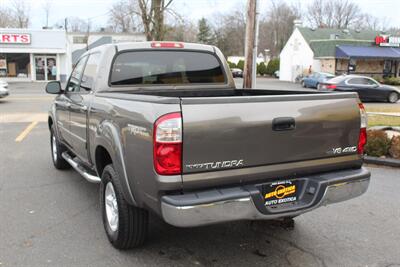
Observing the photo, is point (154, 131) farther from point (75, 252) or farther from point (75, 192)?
point (75, 192)

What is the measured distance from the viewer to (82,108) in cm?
489

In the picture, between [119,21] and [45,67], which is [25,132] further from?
[119,21]

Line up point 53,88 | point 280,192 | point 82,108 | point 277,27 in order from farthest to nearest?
1. point 277,27
2. point 53,88
3. point 82,108
4. point 280,192

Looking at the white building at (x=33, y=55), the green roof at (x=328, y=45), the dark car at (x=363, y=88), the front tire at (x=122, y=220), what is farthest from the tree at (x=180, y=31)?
the front tire at (x=122, y=220)

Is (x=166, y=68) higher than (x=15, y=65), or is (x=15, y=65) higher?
(x=166, y=68)

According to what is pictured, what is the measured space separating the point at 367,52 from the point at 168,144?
42.8 metres

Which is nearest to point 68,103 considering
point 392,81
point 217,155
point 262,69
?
point 217,155

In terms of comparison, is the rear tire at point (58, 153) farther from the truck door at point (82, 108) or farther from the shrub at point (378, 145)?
the shrub at point (378, 145)

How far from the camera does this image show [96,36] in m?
55.8

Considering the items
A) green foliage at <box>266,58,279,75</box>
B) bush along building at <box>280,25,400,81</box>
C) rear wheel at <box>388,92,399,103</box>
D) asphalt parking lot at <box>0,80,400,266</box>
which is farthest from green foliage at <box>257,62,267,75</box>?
asphalt parking lot at <box>0,80,400,266</box>

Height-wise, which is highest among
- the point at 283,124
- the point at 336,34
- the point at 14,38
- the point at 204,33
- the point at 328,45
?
the point at 204,33

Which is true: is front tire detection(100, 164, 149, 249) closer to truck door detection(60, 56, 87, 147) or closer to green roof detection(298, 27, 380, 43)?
truck door detection(60, 56, 87, 147)

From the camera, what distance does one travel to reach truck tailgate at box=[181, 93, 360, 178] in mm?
3109

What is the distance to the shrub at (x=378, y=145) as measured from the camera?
7824mm
